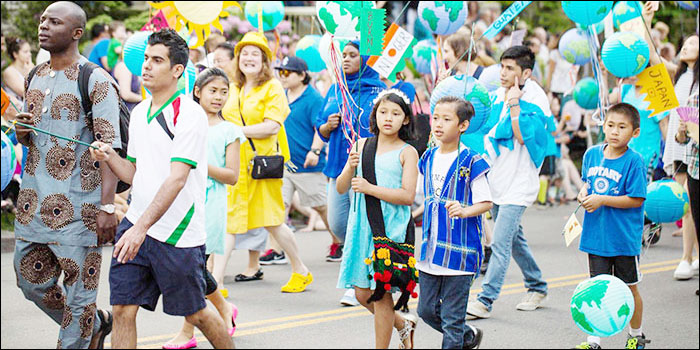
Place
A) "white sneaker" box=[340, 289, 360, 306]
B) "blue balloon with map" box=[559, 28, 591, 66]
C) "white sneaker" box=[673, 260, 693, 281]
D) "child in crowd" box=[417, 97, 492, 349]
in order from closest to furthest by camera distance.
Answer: "child in crowd" box=[417, 97, 492, 349] < "white sneaker" box=[340, 289, 360, 306] < "white sneaker" box=[673, 260, 693, 281] < "blue balloon with map" box=[559, 28, 591, 66]

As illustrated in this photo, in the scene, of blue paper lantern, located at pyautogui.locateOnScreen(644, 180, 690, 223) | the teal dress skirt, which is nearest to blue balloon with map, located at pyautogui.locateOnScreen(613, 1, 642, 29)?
blue paper lantern, located at pyautogui.locateOnScreen(644, 180, 690, 223)

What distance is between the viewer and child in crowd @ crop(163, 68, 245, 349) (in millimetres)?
6262

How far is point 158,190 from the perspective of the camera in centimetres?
464

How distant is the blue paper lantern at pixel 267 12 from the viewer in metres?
9.25

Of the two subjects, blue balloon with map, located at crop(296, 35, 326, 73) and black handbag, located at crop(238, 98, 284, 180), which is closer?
black handbag, located at crop(238, 98, 284, 180)

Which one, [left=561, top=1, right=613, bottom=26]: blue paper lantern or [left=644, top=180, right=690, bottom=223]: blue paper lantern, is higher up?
[left=561, top=1, right=613, bottom=26]: blue paper lantern

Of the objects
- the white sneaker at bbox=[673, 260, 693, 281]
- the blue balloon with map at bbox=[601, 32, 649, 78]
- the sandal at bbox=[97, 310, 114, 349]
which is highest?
the blue balloon with map at bbox=[601, 32, 649, 78]

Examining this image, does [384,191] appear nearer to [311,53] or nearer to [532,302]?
[532,302]

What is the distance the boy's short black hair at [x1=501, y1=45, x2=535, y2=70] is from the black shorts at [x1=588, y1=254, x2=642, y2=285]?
161 cm

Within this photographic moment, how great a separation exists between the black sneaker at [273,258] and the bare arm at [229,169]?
117 inches

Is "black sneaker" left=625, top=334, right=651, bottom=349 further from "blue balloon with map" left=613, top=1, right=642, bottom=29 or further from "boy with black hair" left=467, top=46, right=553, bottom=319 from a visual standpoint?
Result: "blue balloon with map" left=613, top=1, right=642, bottom=29

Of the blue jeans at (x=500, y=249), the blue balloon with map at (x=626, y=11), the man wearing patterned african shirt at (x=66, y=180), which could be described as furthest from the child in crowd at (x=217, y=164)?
the blue balloon with map at (x=626, y=11)

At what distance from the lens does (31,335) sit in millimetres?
6633

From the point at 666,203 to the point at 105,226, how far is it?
379cm
